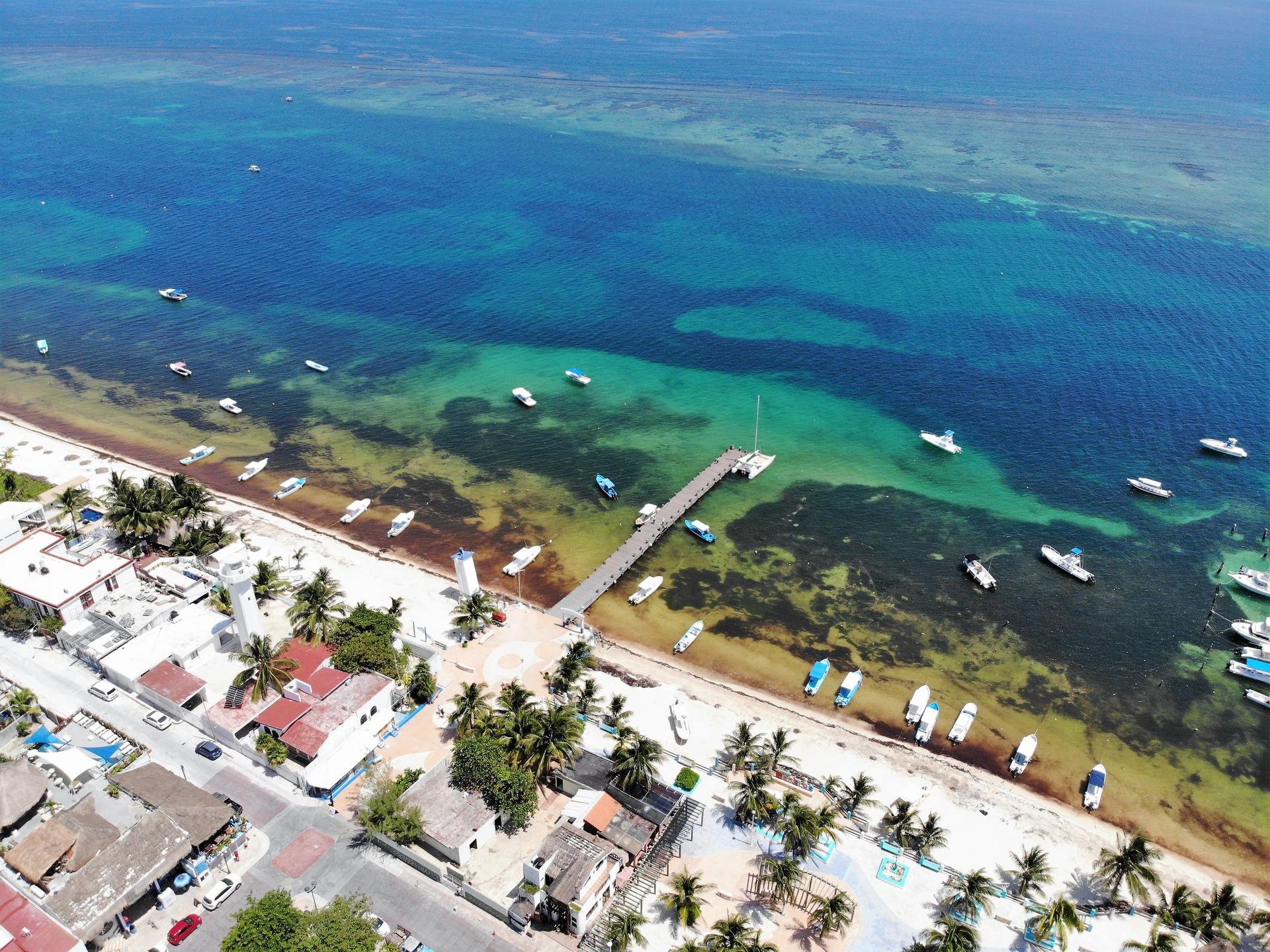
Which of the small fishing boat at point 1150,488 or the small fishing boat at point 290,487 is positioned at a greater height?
the small fishing boat at point 1150,488

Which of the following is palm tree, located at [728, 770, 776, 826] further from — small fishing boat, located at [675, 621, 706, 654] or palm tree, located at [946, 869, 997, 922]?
small fishing boat, located at [675, 621, 706, 654]

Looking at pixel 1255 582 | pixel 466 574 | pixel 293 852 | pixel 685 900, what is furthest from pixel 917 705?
pixel 293 852

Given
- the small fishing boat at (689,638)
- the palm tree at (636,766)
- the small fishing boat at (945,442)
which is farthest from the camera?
the small fishing boat at (945,442)

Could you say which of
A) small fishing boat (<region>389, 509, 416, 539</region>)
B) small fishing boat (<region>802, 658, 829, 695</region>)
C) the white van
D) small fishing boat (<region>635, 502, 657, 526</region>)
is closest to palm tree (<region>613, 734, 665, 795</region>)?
small fishing boat (<region>802, 658, 829, 695</region>)

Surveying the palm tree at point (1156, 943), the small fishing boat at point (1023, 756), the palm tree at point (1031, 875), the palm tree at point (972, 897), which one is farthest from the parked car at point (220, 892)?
the small fishing boat at point (1023, 756)

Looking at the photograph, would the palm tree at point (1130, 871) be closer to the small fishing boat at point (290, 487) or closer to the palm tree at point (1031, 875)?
the palm tree at point (1031, 875)

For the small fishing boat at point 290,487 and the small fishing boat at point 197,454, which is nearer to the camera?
the small fishing boat at point 290,487
